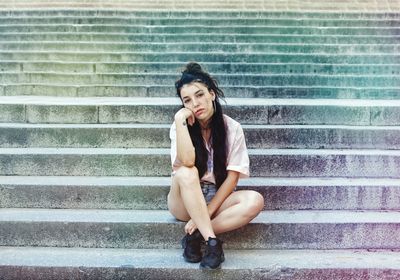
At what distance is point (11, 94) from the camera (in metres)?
5.57

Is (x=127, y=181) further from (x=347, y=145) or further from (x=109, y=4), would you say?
(x=109, y=4)

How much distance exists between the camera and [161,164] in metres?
3.71

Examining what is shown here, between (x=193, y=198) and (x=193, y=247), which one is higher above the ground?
(x=193, y=198)

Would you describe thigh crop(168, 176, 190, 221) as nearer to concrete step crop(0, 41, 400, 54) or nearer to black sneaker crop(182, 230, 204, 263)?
black sneaker crop(182, 230, 204, 263)

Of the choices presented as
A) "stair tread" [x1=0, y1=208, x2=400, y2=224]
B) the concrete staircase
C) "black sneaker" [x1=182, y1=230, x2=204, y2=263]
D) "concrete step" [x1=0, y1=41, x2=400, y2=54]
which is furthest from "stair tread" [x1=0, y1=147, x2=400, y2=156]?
"concrete step" [x1=0, y1=41, x2=400, y2=54]

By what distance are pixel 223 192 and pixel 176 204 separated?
0.31 m

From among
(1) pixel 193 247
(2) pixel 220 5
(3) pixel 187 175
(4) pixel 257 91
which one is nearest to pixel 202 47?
(4) pixel 257 91

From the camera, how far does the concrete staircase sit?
2951mm

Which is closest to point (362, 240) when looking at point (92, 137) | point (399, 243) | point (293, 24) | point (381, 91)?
point (399, 243)

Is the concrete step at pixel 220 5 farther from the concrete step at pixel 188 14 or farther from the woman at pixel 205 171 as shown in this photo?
the woman at pixel 205 171

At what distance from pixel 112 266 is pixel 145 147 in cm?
137

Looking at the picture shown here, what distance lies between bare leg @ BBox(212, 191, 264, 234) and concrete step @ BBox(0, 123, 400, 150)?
1.15 metres

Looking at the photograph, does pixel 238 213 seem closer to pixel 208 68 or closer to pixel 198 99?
pixel 198 99

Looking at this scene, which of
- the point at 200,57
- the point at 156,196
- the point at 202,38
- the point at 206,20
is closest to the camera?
the point at 156,196
